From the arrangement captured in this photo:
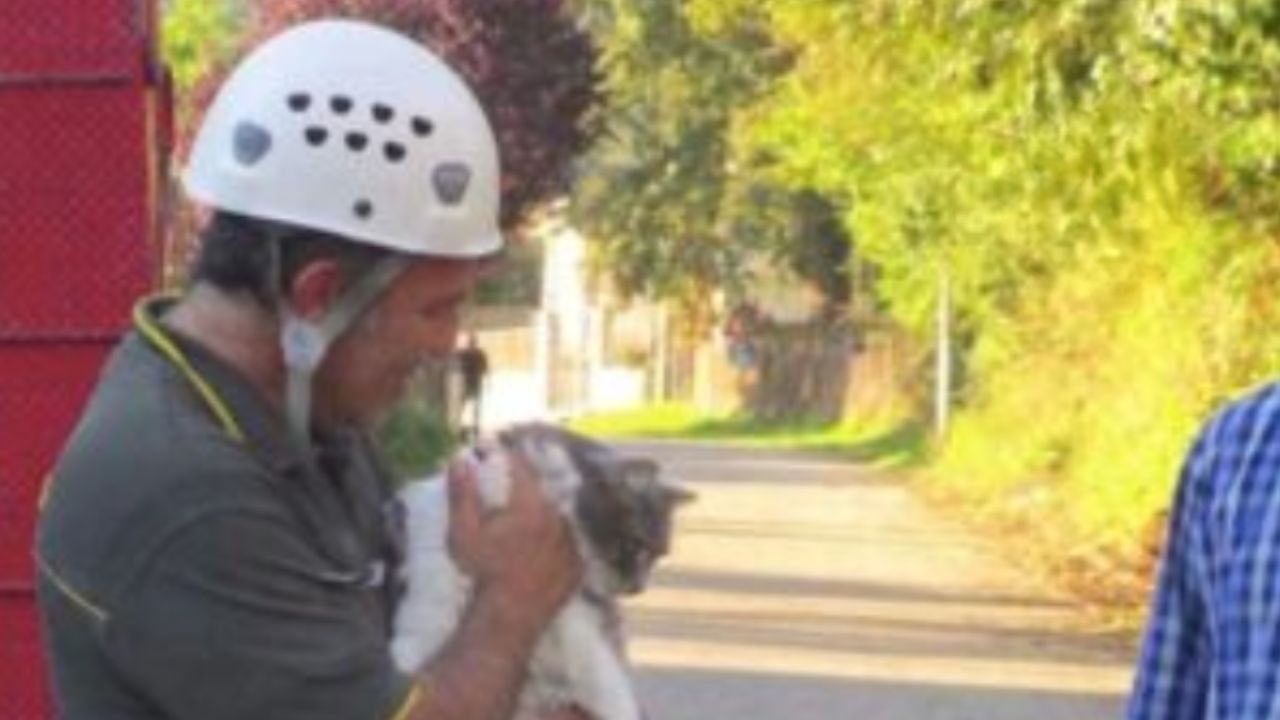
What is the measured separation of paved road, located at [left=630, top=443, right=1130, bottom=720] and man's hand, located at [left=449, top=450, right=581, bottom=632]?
6629mm

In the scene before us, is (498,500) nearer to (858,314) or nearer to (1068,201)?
(1068,201)

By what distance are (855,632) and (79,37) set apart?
1217cm

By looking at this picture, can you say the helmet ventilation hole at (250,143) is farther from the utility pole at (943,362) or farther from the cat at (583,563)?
the utility pole at (943,362)

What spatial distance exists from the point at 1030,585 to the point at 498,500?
19.0 meters

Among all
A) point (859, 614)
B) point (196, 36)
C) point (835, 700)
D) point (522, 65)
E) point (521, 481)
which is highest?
point (196, 36)

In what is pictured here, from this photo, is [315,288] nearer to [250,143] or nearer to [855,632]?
[250,143]

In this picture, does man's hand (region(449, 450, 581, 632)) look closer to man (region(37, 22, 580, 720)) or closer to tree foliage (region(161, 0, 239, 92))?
man (region(37, 22, 580, 720))

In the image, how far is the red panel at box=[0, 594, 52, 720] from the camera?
6.64 meters

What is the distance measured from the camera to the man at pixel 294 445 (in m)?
3.13

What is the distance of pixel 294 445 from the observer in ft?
10.7

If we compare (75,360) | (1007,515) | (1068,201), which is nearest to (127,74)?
(75,360)

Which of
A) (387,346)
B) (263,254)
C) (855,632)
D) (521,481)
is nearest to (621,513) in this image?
(521,481)

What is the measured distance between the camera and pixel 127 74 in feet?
21.9

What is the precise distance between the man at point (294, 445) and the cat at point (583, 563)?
3cm
